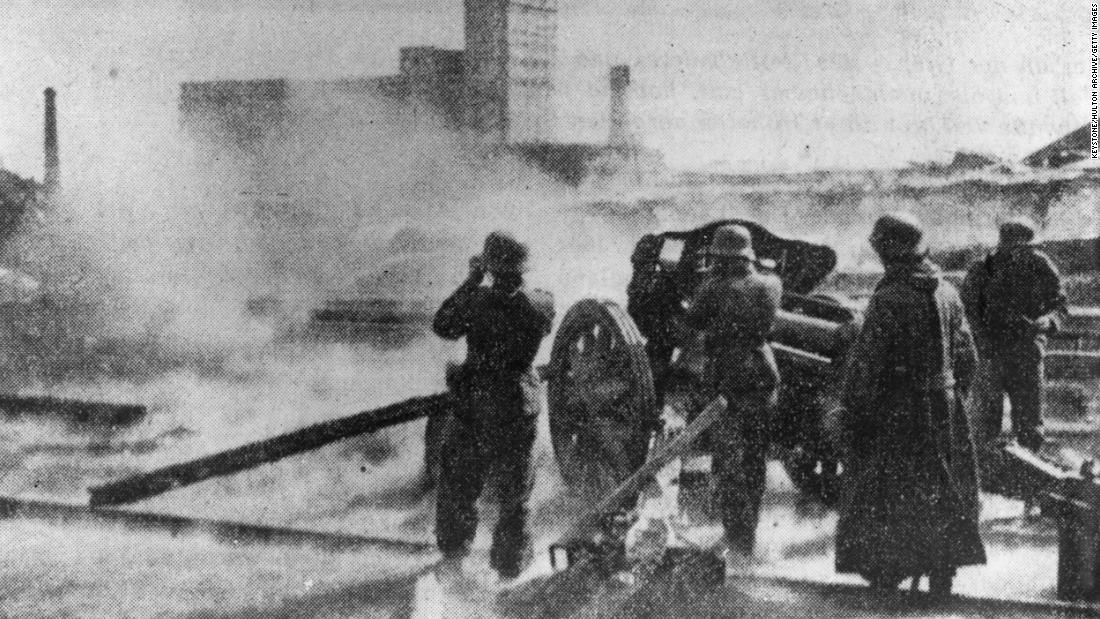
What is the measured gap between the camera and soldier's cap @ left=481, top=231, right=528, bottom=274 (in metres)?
4.93

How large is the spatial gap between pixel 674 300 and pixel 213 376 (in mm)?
7979

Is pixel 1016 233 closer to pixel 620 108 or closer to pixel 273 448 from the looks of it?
pixel 273 448

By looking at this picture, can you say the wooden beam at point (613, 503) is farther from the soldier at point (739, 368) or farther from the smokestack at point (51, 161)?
the smokestack at point (51, 161)

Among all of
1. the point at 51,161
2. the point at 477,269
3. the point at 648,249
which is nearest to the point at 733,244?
the point at 648,249

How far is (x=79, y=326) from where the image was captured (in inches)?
688

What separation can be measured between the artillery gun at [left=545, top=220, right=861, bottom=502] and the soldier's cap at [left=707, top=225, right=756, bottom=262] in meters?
0.71

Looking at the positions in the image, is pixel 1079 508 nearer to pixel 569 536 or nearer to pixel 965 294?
pixel 569 536

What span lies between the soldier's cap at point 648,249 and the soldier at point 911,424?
2.10 meters

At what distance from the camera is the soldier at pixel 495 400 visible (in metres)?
4.99

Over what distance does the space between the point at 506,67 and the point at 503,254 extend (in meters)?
28.7

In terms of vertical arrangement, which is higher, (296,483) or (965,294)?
(965,294)

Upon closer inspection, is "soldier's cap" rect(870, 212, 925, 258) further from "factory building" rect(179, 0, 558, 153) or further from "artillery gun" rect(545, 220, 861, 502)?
"factory building" rect(179, 0, 558, 153)

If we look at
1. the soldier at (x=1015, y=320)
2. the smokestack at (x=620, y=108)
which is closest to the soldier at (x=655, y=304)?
the soldier at (x=1015, y=320)

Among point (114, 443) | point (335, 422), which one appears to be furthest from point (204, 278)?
point (335, 422)
